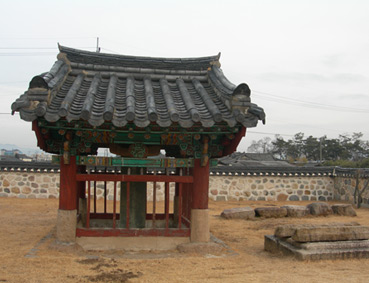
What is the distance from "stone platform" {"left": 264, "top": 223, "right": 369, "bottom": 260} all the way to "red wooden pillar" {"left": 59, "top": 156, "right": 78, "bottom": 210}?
4.30 meters

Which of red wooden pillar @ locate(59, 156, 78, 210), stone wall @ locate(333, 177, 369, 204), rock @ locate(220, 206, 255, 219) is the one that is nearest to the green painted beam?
red wooden pillar @ locate(59, 156, 78, 210)

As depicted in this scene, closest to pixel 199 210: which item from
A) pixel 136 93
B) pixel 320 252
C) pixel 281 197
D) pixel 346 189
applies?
pixel 320 252

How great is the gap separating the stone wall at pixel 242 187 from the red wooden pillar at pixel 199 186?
11.7 meters

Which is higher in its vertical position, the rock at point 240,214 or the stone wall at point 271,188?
the stone wall at point 271,188

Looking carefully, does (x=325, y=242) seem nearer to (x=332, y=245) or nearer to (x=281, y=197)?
(x=332, y=245)

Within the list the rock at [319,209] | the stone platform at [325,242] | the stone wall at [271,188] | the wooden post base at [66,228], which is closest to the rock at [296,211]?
the rock at [319,209]

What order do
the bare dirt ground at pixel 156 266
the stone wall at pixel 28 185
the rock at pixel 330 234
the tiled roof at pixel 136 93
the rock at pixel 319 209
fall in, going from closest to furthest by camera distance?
the bare dirt ground at pixel 156 266, the tiled roof at pixel 136 93, the rock at pixel 330 234, the rock at pixel 319 209, the stone wall at pixel 28 185

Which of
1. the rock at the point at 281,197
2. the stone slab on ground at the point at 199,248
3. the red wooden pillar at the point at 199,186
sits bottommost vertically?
the rock at the point at 281,197

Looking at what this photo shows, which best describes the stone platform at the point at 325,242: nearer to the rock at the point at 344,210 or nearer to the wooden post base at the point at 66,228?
the wooden post base at the point at 66,228

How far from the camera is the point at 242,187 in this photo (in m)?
21.3

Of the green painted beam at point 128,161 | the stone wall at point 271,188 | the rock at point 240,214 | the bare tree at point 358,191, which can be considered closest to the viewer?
the green painted beam at point 128,161

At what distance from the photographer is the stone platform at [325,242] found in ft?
22.6

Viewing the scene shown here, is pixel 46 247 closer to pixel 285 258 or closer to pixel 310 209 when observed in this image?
pixel 285 258

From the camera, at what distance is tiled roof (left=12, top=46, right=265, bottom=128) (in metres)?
6.29
